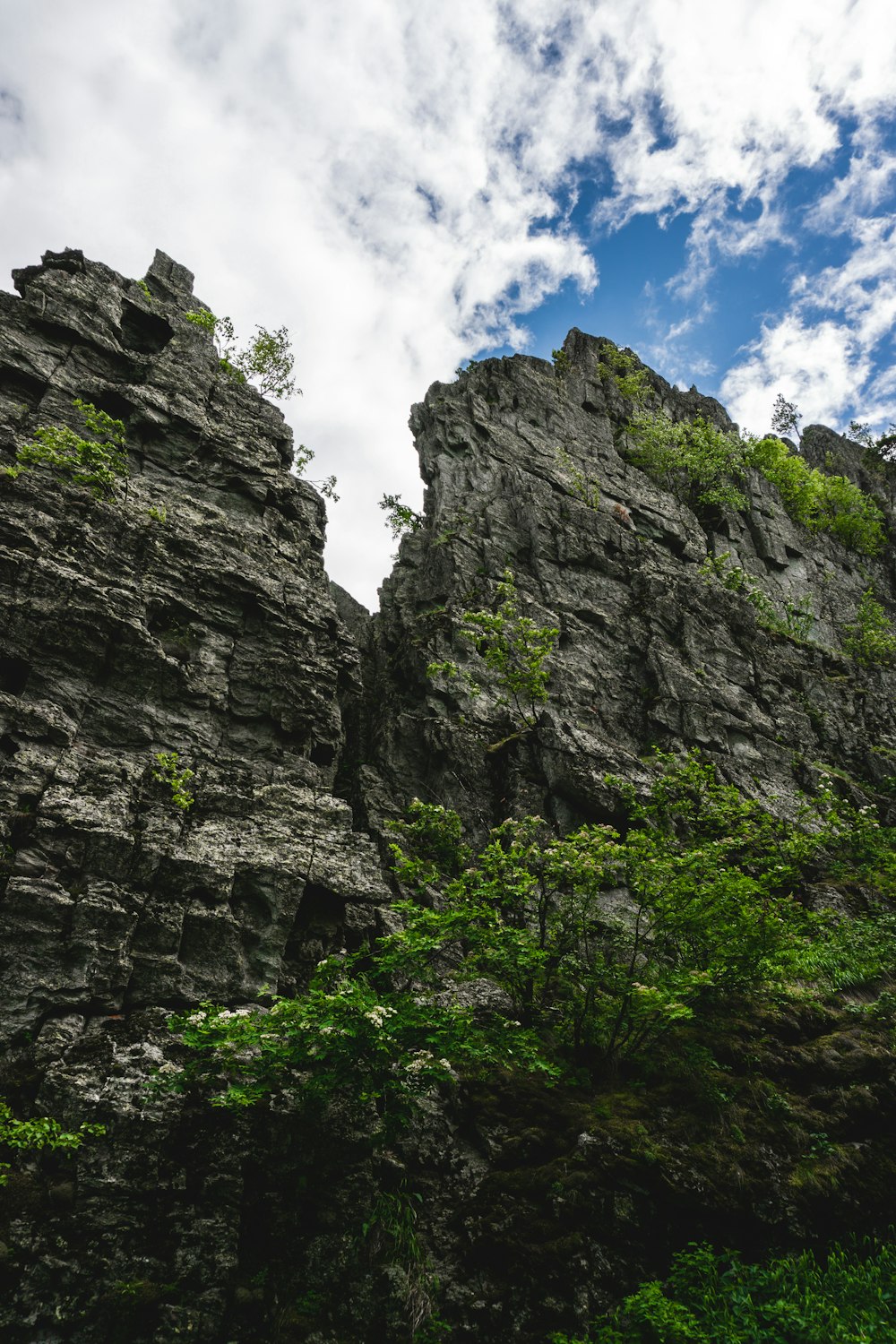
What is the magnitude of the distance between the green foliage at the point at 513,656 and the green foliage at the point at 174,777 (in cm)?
919

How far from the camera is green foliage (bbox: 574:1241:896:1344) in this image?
7797 mm

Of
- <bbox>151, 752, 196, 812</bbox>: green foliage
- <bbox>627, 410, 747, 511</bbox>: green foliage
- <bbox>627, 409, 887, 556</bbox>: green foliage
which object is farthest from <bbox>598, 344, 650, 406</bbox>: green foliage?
<bbox>151, 752, 196, 812</bbox>: green foliage

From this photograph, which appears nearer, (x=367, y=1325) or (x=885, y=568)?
(x=367, y=1325)

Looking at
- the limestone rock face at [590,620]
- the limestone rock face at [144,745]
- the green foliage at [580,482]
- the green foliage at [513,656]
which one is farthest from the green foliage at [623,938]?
the green foliage at [580,482]

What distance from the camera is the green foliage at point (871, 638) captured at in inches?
1236

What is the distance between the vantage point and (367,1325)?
27.8 feet

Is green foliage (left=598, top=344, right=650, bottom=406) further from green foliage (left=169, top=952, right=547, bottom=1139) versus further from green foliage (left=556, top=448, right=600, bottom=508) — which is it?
green foliage (left=169, top=952, right=547, bottom=1139)

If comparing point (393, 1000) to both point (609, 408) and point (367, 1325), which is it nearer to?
point (367, 1325)

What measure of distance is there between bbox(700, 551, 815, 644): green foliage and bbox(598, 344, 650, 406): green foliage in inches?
534

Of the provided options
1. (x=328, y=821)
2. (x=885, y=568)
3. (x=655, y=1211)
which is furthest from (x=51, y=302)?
(x=885, y=568)

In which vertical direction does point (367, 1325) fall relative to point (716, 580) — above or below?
below

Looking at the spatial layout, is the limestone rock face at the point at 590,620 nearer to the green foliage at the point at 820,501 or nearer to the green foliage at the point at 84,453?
the green foliage at the point at 820,501

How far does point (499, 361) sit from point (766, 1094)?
3497 centimetres

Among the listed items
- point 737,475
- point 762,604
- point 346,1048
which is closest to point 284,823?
point 346,1048
